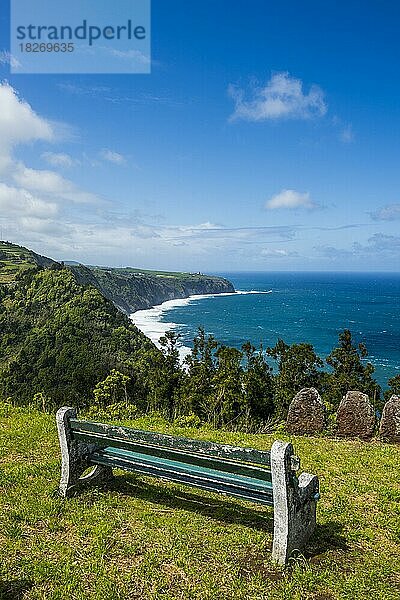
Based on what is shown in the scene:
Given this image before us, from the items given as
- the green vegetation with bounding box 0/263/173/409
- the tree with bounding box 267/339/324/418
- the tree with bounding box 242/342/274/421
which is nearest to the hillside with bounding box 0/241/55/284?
the green vegetation with bounding box 0/263/173/409

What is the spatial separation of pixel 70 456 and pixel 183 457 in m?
1.55

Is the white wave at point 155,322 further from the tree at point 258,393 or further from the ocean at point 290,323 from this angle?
the tree at point 258,393

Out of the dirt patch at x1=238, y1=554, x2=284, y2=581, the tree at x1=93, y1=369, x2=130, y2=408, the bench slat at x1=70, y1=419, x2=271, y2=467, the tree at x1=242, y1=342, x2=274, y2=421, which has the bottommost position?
the tree at x1=242, y1=342, x2=274, y2=421

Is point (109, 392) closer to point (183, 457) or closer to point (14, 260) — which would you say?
point (183, 457)

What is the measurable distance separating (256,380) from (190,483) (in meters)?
12.1

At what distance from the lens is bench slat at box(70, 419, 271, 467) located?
4.54 m

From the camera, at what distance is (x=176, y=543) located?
488cm

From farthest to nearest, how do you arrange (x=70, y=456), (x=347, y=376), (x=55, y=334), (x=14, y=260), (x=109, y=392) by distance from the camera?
(x=14, y=260)
(x=55, y=334)
(x=347, y=376)
(x=109, y=392)
(x=70, y=456)

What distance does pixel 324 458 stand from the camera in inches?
318

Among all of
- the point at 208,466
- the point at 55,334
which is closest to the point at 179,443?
the point at 208,466

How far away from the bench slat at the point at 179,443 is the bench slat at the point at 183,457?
4cm

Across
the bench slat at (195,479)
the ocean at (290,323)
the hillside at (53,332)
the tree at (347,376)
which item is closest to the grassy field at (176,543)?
the bench slat at (195,479)

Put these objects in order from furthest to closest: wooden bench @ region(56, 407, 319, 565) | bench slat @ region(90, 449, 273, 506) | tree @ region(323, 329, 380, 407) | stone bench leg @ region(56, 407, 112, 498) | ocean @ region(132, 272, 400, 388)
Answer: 1. ocean @ region(132, 272, 400, 388)
2. tree @ region(323, 329, 380, 407)
3. stone bench leg @ region(56, 407, 112, 498)
4. bench slat @ region(90, 449, 273, 506)
5. wooden bench @ region(56, 407, 319, 565)

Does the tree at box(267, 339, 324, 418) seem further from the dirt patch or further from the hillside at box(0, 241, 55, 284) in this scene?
the hillside at box(0, 241, 55, 284)
